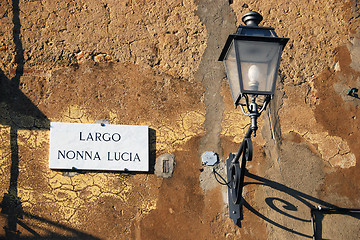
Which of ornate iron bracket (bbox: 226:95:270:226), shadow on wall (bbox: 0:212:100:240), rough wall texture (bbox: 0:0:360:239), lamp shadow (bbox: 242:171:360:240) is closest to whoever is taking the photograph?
ornate iron bracket (bbox: 226:95:270:226)

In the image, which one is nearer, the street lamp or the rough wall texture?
the street lamp

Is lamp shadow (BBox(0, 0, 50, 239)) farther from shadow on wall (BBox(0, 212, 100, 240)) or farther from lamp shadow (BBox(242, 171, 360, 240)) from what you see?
lamp shadow (BBox(242, 171, 360, 240))

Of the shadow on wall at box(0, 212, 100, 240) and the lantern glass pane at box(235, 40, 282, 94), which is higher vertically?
the lantern glass pane at box(235, 40, 282, 94)

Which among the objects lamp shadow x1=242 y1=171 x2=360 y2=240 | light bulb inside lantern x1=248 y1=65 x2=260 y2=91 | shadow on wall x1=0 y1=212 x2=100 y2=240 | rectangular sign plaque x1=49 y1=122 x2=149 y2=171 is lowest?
shadow on wall x1=0 y1=212 x2=100 y2=240

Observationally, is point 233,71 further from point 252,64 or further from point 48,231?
point 48,231

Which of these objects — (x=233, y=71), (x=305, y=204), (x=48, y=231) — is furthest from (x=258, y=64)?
(x=48, y=231)

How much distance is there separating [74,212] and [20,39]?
4.80 ft

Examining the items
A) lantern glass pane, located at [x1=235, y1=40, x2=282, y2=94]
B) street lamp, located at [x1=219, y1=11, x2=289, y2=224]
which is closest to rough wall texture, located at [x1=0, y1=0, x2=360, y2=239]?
street lamp, located at [x1=219, y1=11, x2=289, y2=224]

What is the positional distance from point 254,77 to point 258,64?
0.11m

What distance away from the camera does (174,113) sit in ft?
13.4

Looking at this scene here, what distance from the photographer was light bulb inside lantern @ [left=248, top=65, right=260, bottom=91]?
321cm

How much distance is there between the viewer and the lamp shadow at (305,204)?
12.6 ft

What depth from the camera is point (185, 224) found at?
3748mm

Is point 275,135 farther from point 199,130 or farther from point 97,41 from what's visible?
point 97,41
